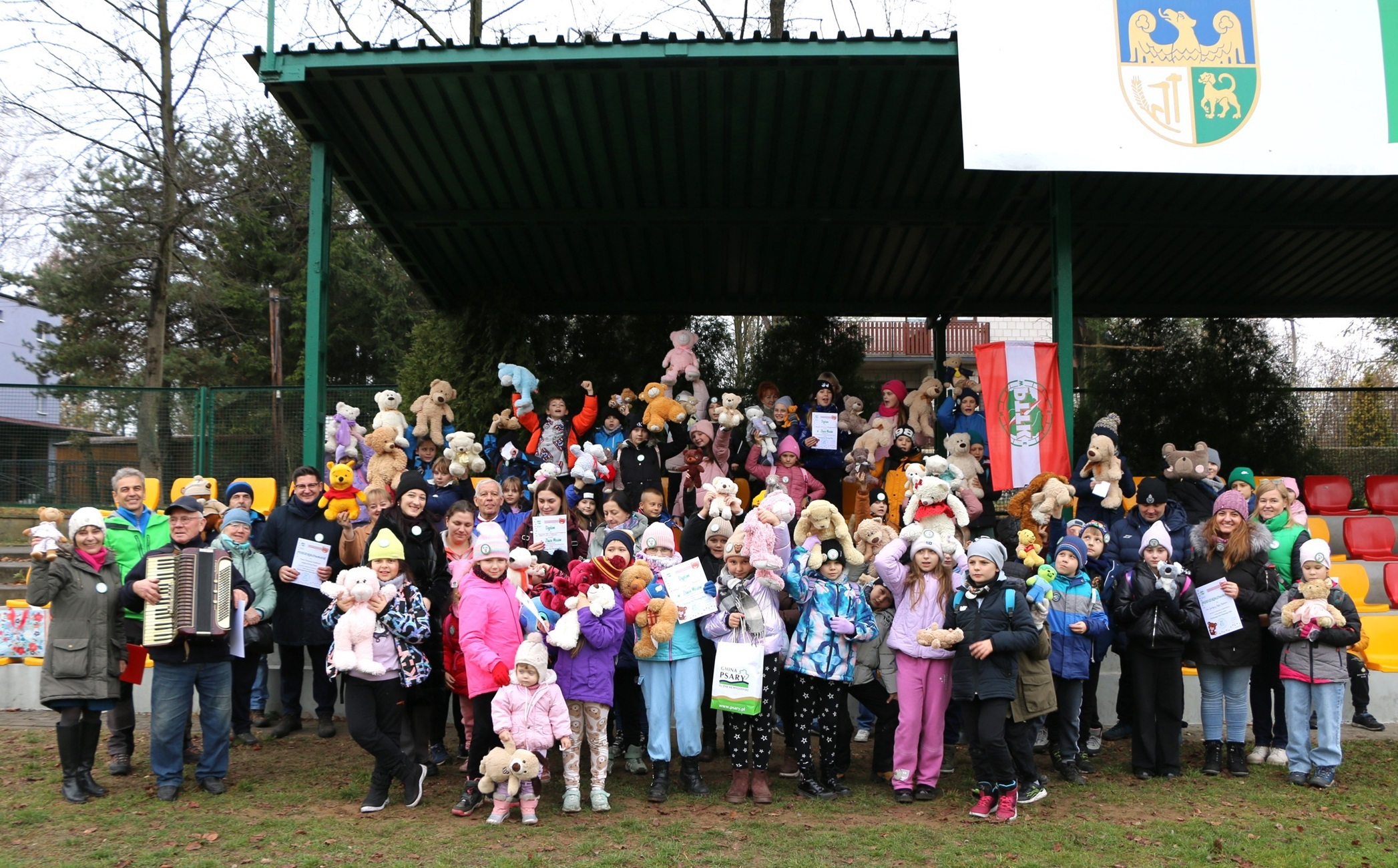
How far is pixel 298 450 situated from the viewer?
12.9 meters

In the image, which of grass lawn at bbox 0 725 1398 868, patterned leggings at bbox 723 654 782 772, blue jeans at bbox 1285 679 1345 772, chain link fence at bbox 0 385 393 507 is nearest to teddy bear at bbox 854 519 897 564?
patterned leggings at bbox 723 654 782 772

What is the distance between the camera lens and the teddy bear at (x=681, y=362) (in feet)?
38.3

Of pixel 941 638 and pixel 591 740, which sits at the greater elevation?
pixel 941 638

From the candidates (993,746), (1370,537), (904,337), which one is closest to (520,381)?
(993,746)

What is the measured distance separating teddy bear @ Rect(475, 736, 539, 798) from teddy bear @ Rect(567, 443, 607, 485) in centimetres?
406

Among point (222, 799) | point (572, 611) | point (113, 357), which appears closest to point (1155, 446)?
point (572, 611)

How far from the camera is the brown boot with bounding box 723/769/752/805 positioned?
5.95 metres

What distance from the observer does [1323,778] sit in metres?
6.34

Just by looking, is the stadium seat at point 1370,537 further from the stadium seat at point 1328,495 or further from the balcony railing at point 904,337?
the balcony railing at point 904,337

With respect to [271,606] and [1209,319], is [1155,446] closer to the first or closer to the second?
[1209,319]

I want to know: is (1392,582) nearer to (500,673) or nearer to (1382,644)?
(1382,644)

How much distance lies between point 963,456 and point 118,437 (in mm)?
9822

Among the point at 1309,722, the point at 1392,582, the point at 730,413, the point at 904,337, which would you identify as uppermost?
the point at 904,337

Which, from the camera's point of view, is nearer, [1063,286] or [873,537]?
[873,537]
